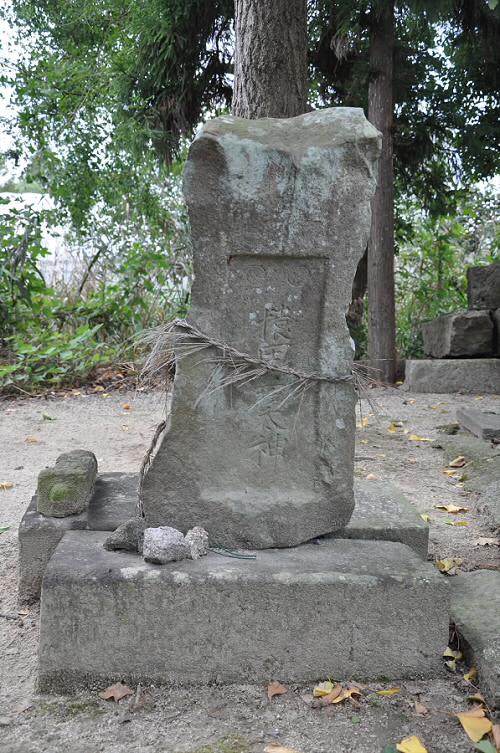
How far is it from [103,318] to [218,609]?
6675 mm

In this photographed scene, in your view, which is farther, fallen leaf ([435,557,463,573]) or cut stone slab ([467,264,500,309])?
cut stone slab ([467,264,500,309])

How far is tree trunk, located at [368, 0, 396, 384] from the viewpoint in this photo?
7.55 meters

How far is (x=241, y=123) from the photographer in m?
2.51

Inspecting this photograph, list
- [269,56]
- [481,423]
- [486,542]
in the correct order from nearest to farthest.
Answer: [486,542]
[269,56]
[481,423]

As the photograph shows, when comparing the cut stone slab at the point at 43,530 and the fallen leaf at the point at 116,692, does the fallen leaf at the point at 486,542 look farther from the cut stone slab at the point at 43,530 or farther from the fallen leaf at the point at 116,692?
the fallen leaf at the point at 116,692

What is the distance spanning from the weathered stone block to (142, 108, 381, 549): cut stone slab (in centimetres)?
39

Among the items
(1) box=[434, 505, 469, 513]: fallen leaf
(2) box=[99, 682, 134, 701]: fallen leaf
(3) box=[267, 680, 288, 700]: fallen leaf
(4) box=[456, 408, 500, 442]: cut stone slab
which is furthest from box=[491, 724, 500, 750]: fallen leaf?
(4) box=[456, 408, 500, 442]: cut stone slab

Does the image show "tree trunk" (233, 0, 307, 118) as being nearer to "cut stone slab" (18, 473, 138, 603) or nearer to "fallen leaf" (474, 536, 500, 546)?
"fallen leaf" (474, 536, 500, 546)

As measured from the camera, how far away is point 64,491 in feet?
9.11

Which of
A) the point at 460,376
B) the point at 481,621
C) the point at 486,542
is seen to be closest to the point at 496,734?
the point at 481,621

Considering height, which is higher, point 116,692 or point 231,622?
point 231,622

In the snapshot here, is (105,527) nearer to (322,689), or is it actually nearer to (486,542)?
(322,689)

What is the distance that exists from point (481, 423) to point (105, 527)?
12.2ft

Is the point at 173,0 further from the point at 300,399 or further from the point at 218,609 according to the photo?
the point at 218,609
